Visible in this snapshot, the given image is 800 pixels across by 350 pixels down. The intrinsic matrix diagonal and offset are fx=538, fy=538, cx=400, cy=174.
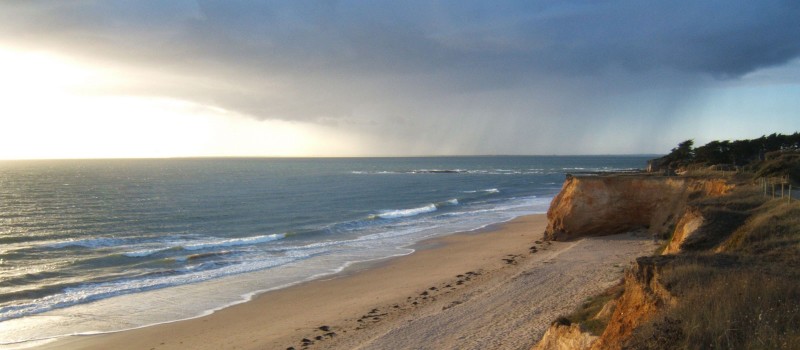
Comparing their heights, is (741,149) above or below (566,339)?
above

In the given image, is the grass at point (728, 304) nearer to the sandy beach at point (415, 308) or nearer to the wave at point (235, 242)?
the sandy beach at point (415, 308)

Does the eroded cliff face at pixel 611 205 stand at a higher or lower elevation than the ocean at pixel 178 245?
higher

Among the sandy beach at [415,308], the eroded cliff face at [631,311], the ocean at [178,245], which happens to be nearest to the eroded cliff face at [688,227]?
the sandy beach at [415,308]

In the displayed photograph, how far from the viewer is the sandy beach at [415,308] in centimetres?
1278

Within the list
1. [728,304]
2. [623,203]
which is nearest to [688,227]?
[728,304]

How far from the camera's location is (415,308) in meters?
16.1

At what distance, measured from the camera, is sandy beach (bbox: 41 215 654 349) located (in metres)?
12.8

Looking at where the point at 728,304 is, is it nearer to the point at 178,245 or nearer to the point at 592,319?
the point at 592,319

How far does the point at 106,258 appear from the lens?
2631 centimetres

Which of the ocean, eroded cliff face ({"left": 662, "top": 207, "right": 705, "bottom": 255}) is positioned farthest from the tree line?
eroded cliff face ({"left": 662, "top": 207, "right": 705, "bottom": 255})

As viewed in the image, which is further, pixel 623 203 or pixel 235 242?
pixel 235 242

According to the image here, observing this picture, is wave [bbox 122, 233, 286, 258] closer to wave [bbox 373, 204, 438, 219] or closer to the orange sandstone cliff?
wave [bbox 373, 204, 438, 219]

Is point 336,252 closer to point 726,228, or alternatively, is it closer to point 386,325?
point 386,325

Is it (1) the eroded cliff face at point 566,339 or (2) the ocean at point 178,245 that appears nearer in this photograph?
(1) the eroded cliff face at point 566,339
